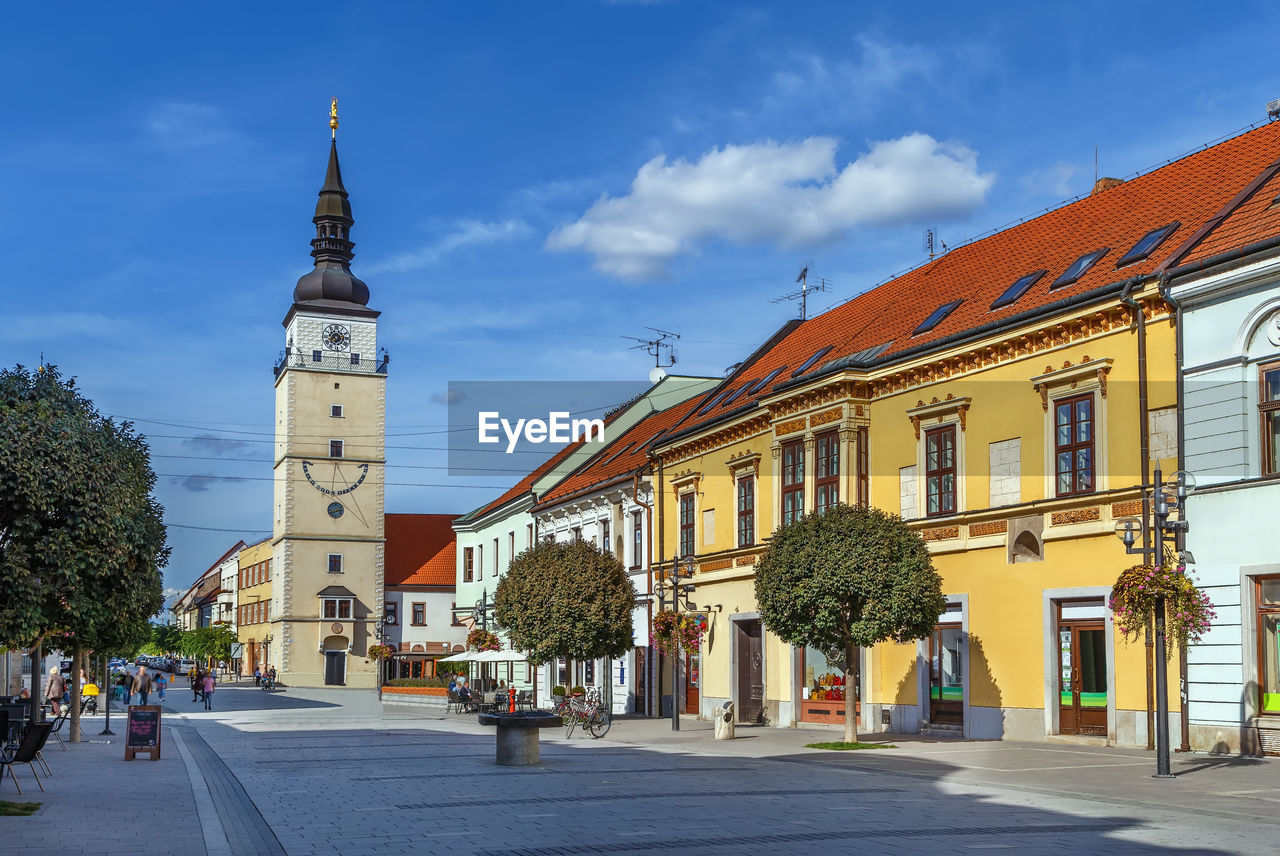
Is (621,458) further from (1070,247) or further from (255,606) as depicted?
(255,606)

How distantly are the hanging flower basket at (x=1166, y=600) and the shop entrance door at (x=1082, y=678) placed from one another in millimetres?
4182

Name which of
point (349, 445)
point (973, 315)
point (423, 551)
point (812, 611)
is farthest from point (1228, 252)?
point (423, 551)

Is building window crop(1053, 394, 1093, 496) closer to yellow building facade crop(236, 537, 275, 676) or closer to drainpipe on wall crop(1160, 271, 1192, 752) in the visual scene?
drainpipe on wall crop(1160, 271, 1192, 752)

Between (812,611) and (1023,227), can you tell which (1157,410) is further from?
(1023,227)

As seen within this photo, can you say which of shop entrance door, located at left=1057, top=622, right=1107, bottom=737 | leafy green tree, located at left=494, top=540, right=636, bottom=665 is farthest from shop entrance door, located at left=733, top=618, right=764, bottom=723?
shop entrance door, located at left=1057, top=622, right=1107, bottom=737

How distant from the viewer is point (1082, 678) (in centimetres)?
2481

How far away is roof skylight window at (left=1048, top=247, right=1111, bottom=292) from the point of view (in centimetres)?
2634

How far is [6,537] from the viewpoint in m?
15.7

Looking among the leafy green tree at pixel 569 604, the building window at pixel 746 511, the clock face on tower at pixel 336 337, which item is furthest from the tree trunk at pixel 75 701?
the clock face on tower at pixel 336 337

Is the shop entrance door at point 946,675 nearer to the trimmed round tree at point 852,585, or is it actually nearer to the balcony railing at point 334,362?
the trimmed round tree at point 852,585

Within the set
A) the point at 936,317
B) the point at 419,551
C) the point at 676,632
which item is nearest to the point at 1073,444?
the point at 936,317

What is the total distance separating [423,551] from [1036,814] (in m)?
A: 89.9

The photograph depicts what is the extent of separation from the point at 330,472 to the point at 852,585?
70.4 meters

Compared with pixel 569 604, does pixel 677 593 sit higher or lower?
A: higher
